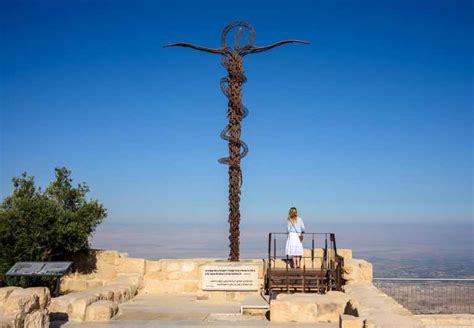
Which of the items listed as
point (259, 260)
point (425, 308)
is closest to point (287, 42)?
point (259, 260)

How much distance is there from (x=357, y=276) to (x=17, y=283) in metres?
8.18

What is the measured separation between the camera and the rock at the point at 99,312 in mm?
9836

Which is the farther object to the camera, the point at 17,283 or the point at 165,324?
the point at 17,283

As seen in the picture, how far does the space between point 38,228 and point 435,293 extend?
34.5 ft

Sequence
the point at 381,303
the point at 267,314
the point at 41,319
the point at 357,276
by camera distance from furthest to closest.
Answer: the point at 357,276
the point at 267,314
the point at 381,303
the point at 41,319

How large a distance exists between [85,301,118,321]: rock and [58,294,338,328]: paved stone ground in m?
0.17

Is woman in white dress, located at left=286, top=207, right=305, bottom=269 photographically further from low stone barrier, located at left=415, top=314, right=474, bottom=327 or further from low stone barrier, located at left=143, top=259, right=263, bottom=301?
low stone barrier, located at left=415, top=314, right=474, bottom=327

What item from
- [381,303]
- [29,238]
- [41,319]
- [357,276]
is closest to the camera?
[41,319]

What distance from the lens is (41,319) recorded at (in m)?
8.03

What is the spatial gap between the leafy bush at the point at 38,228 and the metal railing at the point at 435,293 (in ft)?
25.8

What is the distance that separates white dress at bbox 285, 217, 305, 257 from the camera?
43.1ft

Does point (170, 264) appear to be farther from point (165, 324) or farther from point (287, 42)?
point (287, 42)

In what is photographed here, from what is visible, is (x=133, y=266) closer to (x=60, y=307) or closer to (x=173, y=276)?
(x=173, y=276)

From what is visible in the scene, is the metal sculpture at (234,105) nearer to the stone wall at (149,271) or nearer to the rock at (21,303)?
the stone wall at (149,271)
